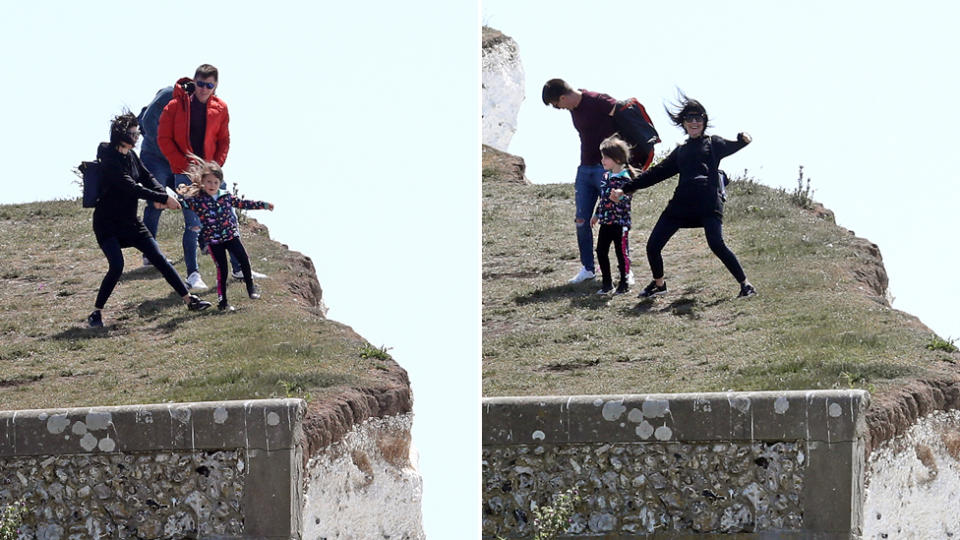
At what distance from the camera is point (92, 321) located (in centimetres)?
1153

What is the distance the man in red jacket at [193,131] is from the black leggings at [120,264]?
0.27 m

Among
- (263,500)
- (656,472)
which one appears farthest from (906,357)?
(263,500)

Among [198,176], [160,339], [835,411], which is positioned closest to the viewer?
[835,411]

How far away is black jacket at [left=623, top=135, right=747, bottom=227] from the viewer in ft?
34.5

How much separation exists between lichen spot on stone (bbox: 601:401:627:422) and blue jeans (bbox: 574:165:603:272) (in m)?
2.61

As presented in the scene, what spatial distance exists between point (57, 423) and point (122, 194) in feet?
8.01

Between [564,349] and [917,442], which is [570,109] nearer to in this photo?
[564,349]

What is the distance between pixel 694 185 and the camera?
10648 mm

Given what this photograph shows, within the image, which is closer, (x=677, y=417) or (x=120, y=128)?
(x=677, y=417)

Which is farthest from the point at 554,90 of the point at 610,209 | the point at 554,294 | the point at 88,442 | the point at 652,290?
the point at 88,442

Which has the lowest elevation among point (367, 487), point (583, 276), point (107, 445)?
point (367, 487)

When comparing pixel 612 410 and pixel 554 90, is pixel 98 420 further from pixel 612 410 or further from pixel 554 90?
pixel 554 90

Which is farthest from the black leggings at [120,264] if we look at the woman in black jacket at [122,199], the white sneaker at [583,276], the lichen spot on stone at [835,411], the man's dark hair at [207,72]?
the lichen spot on stone at [835,411]

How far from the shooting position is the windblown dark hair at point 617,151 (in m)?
11.0
